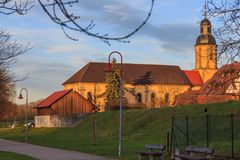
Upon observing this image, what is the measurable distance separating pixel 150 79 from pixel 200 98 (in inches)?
2390

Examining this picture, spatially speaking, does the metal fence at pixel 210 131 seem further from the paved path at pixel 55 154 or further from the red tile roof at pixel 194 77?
the red tile roof at pixel 194 77

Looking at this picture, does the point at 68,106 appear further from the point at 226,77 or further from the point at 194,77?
the point at 226,77

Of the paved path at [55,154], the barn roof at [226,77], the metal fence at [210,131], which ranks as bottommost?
the paved path at [55,154]

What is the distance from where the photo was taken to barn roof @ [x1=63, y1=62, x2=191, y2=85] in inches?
5551

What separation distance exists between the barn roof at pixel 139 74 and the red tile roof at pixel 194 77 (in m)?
2.41

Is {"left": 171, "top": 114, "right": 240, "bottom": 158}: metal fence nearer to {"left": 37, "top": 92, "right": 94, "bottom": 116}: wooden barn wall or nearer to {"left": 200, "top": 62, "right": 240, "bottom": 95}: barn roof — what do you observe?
{"left": 200, "top": 62, "right": 240, "bottom": 95}: barn roof

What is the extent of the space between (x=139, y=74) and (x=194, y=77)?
16.4 metres

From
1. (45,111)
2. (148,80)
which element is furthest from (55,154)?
(148,80)

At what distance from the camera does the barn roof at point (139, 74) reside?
14100cm

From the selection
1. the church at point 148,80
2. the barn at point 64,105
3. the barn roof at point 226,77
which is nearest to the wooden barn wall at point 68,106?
Answer: the barn at point 64,105

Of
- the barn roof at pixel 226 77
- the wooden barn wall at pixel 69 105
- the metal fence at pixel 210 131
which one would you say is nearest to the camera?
the barn roof at pixel 226 77

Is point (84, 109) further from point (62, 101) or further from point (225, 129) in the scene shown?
point (225, 129)

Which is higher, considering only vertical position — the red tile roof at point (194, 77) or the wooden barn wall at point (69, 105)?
the red tile roof at point (194, 77)

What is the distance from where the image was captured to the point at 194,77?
15050 cm
